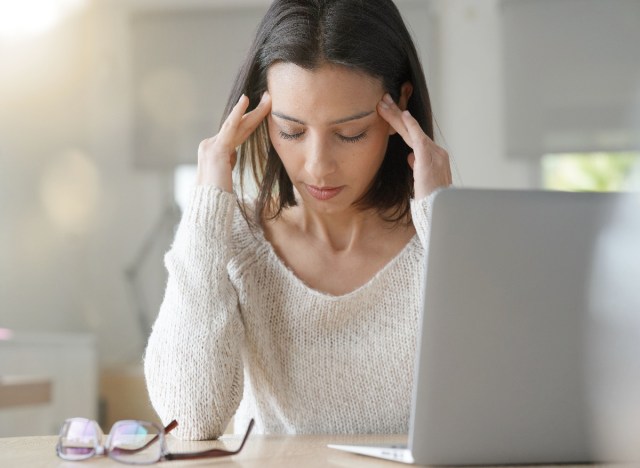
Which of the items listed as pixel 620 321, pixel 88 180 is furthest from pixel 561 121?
pixel 620 321

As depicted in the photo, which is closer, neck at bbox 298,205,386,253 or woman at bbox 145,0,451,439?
woman at bbox 145,0,451,439

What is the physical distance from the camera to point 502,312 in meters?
0.84

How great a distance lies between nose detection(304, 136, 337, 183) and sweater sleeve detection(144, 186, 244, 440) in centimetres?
13

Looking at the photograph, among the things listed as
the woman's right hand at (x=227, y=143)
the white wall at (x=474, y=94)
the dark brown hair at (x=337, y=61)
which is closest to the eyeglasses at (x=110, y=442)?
the woman's right hand at (x=227, y=143)

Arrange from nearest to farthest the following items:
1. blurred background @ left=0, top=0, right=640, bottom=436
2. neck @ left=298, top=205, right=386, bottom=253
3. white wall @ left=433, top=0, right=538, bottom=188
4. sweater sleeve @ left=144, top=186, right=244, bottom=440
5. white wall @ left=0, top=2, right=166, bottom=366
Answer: sweater sleeve @ left=144, top=186, right=244, bottom=440, neck @ left=298, top=205, right=386, bottom=253, blurred background @ left=0, top=0, right=640, bottom=436, white wall @ left=0, top=2, right=166, bottom=366, white wall @ left=433, top=0, right=538, bottom=188

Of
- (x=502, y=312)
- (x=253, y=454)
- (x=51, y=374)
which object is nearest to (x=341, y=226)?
(x=253, y=454)

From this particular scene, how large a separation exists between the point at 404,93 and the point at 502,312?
69cm

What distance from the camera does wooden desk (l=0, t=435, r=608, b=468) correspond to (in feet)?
3.13

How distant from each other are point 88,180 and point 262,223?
3.00 meters

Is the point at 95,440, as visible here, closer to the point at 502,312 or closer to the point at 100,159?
the point at 502,312

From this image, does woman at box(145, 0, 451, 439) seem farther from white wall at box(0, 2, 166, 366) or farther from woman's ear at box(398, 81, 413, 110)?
white wall at box(0, 2, 166, 366)

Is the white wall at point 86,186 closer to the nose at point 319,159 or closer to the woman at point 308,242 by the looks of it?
the woman at point 308,242

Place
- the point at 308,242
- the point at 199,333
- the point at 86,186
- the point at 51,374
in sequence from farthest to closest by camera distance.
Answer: the point at 86,186 → the point at 51,374 → the point at 308,242 → the point at 199,333

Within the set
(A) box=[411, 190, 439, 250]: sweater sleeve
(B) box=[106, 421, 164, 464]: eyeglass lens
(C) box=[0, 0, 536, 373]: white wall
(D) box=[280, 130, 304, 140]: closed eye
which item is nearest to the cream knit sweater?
(A) box=[411, 190, 439, 250]: sweater sleeve
